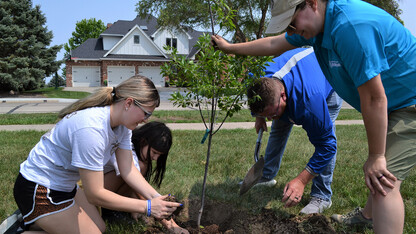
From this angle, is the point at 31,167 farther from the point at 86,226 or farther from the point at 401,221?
the point at 401,221

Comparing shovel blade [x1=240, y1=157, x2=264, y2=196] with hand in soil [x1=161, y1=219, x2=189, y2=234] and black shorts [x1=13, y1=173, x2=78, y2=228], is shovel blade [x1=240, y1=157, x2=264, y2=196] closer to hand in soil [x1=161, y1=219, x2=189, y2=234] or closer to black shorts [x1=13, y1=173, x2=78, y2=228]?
hand in soil [x1=161, y1=219, x2=189, y2=234]

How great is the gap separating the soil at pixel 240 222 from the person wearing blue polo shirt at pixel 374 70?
77 centimetres

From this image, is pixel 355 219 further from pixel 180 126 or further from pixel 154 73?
pixel 154 73

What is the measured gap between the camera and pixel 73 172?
2381 millimetres

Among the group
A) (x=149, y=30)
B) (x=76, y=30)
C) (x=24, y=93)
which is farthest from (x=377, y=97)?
(x=76, y=30)

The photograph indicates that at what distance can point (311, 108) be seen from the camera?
2713mm

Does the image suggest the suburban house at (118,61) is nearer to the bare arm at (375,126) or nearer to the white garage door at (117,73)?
the white garage door at (117,73)

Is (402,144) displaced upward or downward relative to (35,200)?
upward

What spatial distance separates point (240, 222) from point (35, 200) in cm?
159

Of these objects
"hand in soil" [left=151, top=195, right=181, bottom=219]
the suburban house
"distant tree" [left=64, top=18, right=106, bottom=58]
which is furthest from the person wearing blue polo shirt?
"distant tree" [left=64, top=18, right=106, bottom=58]

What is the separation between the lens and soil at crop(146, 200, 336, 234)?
2756 mm

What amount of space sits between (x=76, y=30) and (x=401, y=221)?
48.7 metres

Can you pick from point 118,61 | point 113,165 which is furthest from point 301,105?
point 118,61

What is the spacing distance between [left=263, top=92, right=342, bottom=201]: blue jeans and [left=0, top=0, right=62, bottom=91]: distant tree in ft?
65.9
